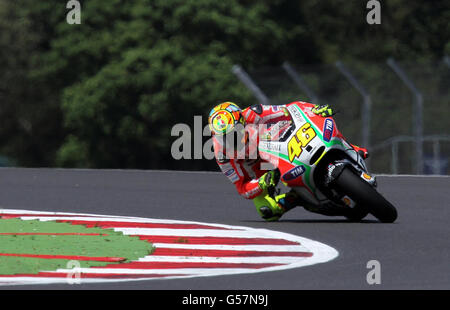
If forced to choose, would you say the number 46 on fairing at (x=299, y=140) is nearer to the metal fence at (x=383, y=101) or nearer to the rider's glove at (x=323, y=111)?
the rider's glove at (x=323, y=111)

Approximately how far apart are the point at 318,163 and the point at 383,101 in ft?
32.8

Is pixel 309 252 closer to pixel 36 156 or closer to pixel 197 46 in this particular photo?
pixel 197 46

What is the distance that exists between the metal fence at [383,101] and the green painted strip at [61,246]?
34.6 ft

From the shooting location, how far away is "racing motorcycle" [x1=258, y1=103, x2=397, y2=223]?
43.4 feet

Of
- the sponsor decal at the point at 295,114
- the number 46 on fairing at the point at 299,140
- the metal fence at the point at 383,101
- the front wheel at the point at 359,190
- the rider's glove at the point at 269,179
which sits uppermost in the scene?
the metal fence at the point at 383,101

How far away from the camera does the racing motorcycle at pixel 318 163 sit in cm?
1324

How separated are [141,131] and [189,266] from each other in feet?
81.8

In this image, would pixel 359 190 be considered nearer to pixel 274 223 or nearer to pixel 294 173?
pixel 294 173

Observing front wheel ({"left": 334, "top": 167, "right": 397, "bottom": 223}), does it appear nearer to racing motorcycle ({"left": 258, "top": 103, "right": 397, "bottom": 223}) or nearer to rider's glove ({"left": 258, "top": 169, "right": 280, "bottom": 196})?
racing motorcycle ({"left": 258, "top": 103, "right": 397, "bottom": 223})

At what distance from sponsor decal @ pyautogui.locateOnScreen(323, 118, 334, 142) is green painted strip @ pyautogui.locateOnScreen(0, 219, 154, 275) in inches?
97.7

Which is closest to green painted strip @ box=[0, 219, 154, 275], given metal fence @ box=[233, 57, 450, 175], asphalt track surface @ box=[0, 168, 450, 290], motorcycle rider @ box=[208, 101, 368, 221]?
asphalt track surface @ box=[0, 168, 450, 290]

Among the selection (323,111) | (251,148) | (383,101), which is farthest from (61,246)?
(383,101)

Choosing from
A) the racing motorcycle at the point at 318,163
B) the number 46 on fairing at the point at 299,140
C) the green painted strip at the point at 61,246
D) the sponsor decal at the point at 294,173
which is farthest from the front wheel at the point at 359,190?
the green painted strip at the point at 61,246

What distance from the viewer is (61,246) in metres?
11.1
